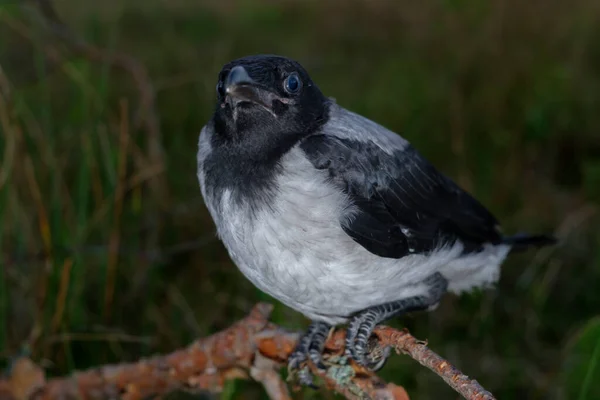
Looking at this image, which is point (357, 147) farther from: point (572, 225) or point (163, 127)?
point (163, 127)

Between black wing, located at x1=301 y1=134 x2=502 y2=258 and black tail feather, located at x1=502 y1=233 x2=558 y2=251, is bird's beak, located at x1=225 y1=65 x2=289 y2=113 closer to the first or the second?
black wing, located at x1=301 y1=134 x2=502 y2=258

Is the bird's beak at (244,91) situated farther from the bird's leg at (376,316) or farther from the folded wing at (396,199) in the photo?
the bird's leg at (376,316)

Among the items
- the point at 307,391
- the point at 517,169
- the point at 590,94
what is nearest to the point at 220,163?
the point at 307,391

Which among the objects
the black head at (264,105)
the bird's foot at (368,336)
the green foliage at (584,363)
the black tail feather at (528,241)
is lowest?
the green foliage at (584,363)

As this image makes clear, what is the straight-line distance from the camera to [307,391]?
307 centimetres

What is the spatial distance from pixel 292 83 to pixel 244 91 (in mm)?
202

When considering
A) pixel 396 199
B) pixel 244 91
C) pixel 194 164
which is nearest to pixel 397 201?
pixel 396 199

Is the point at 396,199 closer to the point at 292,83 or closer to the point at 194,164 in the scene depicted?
the point at 292,83

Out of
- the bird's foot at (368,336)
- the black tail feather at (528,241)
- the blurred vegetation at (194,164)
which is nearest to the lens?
the bird's foot at (368,336)

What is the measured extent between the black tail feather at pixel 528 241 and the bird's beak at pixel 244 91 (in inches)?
50.8

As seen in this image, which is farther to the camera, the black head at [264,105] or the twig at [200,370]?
the twig at [200,370]

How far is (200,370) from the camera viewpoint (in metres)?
2.47

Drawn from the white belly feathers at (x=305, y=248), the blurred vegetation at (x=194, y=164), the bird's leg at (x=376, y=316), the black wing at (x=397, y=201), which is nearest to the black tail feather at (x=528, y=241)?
the black wing at (x=397, y=201)

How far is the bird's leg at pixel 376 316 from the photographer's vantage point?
7.75ft
